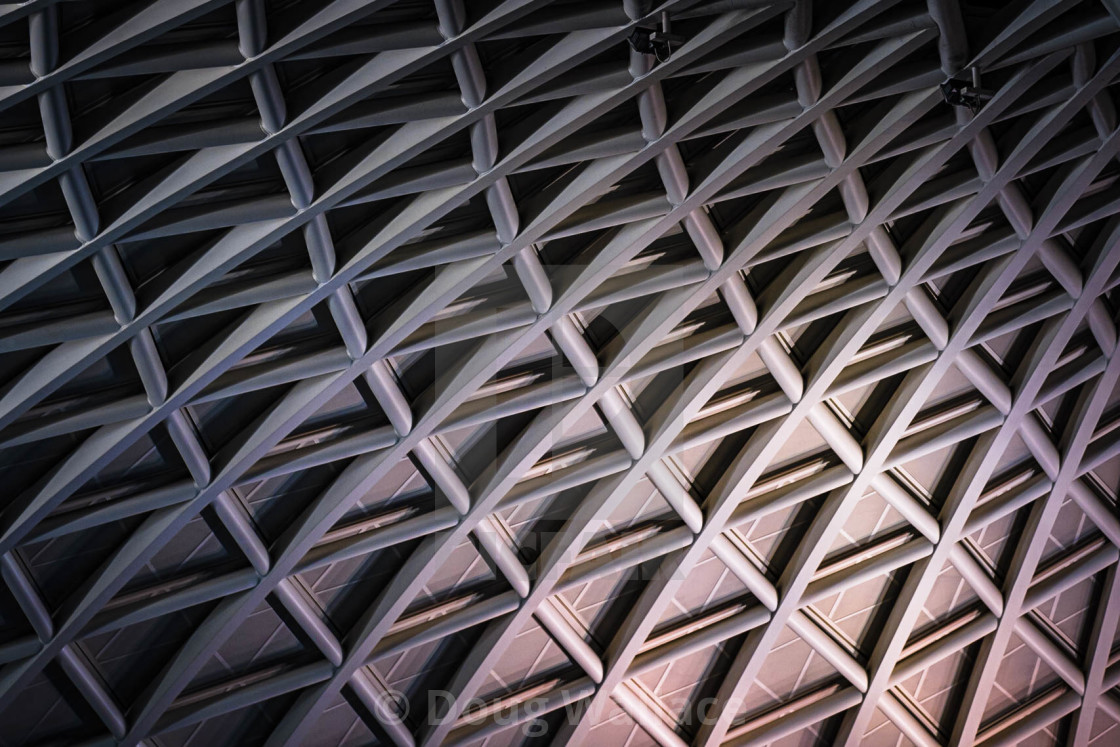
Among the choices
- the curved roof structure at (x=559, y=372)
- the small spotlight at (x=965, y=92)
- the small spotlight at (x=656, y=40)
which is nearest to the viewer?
the small spotlight at (x=656, y=40)

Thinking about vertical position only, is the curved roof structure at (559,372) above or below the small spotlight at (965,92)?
above

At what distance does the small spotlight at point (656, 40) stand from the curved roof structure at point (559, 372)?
5 centimetres

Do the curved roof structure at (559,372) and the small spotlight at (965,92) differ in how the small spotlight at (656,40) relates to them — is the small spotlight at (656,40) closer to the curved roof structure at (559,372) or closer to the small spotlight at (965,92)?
the curved roof structure at (559,372)

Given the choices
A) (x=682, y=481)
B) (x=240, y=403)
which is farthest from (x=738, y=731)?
(x=240, y=403)

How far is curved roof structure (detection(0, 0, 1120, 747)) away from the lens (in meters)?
17.4

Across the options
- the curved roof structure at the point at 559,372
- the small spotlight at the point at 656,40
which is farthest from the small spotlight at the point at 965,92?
the small spotlight at the point at 656,40

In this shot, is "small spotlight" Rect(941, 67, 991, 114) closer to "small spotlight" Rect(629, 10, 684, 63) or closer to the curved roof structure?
the curved roof structure

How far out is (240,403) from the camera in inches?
930

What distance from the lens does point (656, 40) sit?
16.2m

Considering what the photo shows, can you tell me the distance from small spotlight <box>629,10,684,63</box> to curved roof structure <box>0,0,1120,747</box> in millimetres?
48

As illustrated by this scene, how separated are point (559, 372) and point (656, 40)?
34.4 ft

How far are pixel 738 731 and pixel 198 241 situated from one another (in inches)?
943

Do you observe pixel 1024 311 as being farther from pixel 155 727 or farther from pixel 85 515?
pixel 155 727

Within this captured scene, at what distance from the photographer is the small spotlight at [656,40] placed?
1620cm
